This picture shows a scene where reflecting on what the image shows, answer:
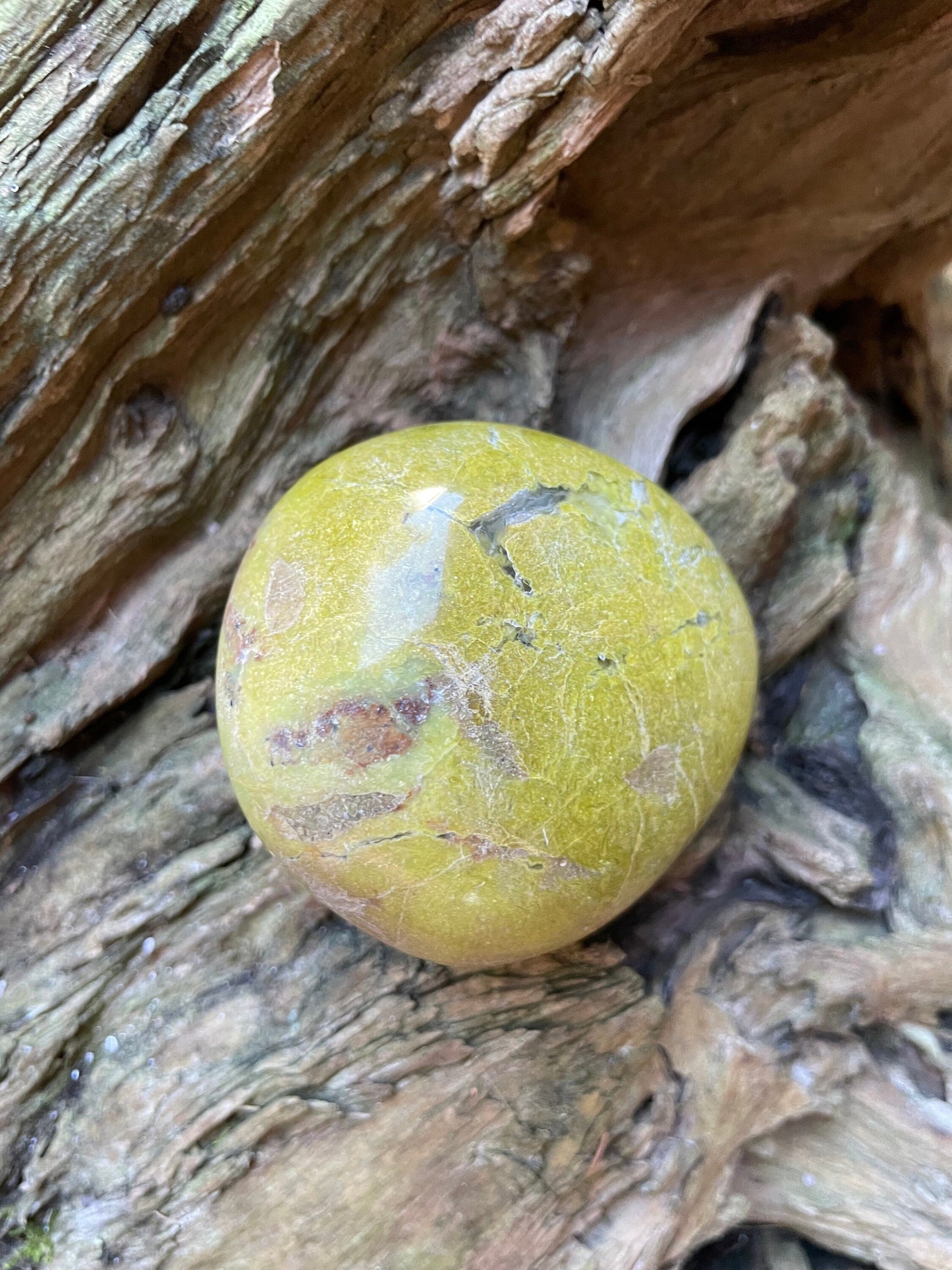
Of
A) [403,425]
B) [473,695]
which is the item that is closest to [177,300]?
[403,425]

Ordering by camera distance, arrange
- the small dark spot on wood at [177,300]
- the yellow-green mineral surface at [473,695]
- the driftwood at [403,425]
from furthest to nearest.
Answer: the small dark spot on wood at [177,300] → the driftwood at [403,425] → the yellow-green mineral surface at [473,695]

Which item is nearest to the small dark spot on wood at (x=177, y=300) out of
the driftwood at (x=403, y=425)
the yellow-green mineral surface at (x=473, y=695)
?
the driftwood at (x=403, y=425)

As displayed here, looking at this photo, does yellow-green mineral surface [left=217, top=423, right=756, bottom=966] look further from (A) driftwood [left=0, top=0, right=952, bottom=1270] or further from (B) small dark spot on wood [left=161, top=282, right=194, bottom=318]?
(B) small dark spot on wood [left=161, top=282, right=194, bottom=318]

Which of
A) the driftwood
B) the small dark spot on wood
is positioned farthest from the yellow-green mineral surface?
the small dark spot on wood

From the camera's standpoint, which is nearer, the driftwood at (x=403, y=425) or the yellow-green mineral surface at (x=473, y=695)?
the yellow-green mineral surface at (x=473, y=695)

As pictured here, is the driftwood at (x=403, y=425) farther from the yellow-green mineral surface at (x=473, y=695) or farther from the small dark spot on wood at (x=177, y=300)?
the yellow-green mineral surface at (x=473, y=695)

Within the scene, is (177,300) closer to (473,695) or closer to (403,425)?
(403,425)

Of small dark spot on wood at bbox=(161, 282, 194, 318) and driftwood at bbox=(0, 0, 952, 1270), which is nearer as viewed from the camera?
driftwood at bbox=(0, 0, 952, 1270)
